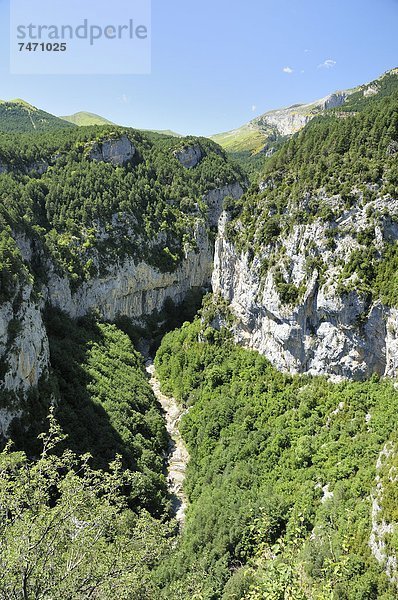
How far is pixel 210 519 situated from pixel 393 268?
27104 millimetres

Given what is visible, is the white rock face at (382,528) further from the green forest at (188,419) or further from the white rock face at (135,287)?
the white rock face at (135,287)

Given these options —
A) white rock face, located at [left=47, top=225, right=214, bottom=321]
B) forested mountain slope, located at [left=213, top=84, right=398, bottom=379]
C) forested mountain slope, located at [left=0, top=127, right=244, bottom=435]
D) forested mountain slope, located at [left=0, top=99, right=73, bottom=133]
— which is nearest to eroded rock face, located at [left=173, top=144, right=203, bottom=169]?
forested mountain slope, located at [left=0, top=127, right=244, bottom=435]

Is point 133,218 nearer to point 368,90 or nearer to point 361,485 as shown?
point 361,485

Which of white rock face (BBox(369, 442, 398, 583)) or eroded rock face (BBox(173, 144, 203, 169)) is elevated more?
eroded rock face (BBox(173, 144, 203, 169))

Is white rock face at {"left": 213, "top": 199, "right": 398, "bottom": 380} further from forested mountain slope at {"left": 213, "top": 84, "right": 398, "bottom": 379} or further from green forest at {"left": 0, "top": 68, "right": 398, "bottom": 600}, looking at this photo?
green forest at {"left": 0, "top": 68, "right": 398, "bottom": 600}

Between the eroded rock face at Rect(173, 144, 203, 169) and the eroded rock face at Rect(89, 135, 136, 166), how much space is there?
59.2 ft

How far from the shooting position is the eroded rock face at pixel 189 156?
107500 millimetres

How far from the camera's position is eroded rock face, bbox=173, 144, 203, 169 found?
4232 inches

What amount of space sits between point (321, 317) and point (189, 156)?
80318 millimetres

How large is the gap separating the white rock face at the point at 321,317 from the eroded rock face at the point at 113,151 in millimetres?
50381

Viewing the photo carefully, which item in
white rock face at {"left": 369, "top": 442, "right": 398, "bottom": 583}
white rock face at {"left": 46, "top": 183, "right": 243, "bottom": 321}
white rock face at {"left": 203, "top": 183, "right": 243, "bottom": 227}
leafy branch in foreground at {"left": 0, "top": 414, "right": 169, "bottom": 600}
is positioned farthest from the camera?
white rock face at {"left": 203, "top": 183, "right": 243, "bottom": 227}

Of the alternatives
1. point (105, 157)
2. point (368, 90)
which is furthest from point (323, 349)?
point (368, 90)

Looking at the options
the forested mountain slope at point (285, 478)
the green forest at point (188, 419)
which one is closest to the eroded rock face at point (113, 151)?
the green forest at point (188, 419)

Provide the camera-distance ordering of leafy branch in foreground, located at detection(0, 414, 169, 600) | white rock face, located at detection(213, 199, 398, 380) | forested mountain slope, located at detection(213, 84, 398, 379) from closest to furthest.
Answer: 1. leafy branch in foreground, located at detection(0, 414, 169, 600)
2. white rock face, located at detection(213, 199, 398, 380)
3. forested mountain slope, located at detection(213, 84, 398, 379)
